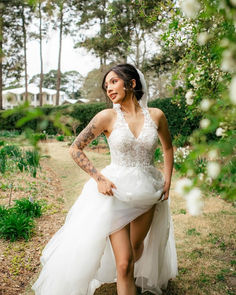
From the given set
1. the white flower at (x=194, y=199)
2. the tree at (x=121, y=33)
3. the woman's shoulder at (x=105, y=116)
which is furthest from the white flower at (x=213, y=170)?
the tree at (x=121, y=33)

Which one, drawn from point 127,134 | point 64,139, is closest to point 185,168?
point 127,134

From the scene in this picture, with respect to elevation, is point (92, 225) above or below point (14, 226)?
above

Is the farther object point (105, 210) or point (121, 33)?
point (121, 33)

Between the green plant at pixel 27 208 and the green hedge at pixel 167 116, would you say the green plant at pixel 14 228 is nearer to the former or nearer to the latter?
the green plant at pixel 27 208

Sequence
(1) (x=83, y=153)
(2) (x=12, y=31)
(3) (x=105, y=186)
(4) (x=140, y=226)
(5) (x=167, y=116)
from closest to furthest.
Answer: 1. (3) (x=105, y=186)
2. (1) (x=83, y=153)
3. (4) (x=140, y=226)
4. (5) (x=167, y=116)
5. (2) (x=12, y=31)

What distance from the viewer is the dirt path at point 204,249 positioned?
2.96m

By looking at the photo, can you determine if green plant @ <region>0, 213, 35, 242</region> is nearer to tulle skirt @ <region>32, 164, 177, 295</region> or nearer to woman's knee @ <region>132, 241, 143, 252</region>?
tulle skirt @ <region>32, 164, 177, 295</region>

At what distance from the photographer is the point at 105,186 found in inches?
88.7

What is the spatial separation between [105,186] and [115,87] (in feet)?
2.76

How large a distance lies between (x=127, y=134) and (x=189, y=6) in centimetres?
107

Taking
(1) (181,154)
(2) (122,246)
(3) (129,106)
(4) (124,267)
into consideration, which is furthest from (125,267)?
(3) (129,106)

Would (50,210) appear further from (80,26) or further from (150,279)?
(80,26)

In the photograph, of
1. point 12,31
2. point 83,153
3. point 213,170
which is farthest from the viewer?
point 12,31

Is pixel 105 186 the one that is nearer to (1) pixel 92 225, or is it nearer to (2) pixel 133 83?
(1) pixel 92 225
